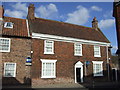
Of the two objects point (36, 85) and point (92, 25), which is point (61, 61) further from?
point (92, 25)

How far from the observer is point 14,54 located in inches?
661

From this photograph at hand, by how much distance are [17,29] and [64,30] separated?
21.9 ft

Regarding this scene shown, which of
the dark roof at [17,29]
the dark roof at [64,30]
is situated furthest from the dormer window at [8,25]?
the dark roof at [64,30]

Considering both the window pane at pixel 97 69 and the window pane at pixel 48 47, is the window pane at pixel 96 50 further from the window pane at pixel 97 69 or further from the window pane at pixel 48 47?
the window pane at pixel 48 47

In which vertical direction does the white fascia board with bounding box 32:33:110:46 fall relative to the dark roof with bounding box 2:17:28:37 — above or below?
below

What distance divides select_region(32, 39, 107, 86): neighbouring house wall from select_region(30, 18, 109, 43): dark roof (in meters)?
1.42

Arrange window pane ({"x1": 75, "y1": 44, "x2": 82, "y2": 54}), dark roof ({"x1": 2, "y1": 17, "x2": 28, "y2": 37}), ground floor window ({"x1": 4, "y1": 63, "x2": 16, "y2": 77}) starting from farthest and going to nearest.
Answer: window pane ({"x1": 75, "y1": 44, "x2": 82, "y2": 54}) < dark roof ({"x1": 2, "y1": 17, "x2": 28, "y2": 37}) < ground floor window ({"x1": 4, "y1": 63, "x2": 16, "y2": 77})

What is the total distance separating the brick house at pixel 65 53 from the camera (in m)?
17.8

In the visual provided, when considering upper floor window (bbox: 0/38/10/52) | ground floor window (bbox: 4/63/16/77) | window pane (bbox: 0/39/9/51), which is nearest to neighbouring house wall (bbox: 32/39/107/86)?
ground floor window (bbox: 4/63/16/77)

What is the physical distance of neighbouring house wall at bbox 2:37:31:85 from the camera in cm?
1641

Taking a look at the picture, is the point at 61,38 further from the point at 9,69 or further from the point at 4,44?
the point at 9,69

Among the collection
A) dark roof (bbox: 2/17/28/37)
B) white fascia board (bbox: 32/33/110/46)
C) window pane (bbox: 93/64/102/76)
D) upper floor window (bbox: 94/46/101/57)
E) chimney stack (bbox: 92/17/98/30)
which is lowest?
window pane (bbox: 93/64/102/76)

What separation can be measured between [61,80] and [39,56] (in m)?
4.21

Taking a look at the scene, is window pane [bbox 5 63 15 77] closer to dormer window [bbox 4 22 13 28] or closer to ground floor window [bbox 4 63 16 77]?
ground floor window [bbox 4 63 16 77]
